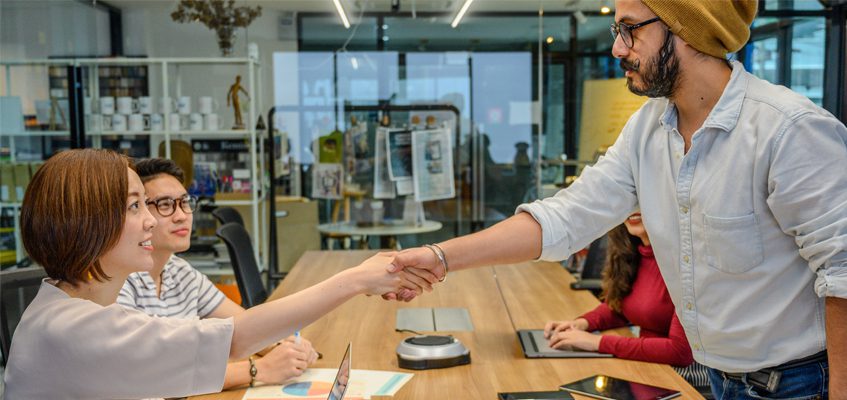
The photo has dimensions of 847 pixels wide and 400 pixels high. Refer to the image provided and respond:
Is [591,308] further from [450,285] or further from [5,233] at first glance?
[5,233]

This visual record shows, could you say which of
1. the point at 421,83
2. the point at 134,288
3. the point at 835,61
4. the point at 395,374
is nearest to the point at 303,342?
the point at 395,374

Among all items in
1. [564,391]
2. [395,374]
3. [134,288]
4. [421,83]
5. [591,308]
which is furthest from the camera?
[421,83]

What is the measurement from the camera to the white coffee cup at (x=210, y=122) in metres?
4.96

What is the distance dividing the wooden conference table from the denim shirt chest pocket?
0.47 m

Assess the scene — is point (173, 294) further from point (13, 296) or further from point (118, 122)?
point (118, 122)

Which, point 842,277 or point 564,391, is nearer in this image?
point 842,277

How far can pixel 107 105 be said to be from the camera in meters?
4.90

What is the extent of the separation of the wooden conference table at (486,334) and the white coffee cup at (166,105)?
1.48 metres

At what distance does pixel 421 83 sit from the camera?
5.15 metres

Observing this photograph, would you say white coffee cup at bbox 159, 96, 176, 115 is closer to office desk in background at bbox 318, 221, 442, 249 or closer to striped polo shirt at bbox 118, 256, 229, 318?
office desk in background at bbox 318, 221, 442, 249

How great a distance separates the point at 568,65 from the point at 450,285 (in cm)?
216

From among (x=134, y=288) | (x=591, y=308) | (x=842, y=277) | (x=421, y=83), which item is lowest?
(x=591, y=308)

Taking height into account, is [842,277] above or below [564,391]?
above

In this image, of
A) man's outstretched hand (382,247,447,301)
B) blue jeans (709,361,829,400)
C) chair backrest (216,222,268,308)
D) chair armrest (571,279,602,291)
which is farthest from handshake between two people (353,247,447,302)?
Answer: chair armrest (571,279,602,291)
